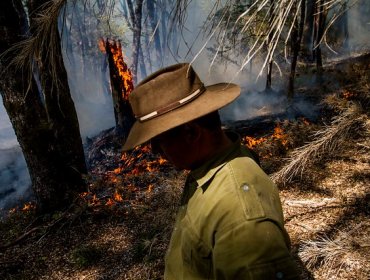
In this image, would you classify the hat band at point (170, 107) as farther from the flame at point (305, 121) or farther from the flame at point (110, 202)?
the flame at point (305, 121)

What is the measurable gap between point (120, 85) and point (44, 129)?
4720mm

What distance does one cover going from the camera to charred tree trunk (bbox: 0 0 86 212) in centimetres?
546

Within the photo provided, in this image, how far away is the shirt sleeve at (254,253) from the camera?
3.94 ft

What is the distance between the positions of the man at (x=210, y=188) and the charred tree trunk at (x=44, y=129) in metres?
4.44

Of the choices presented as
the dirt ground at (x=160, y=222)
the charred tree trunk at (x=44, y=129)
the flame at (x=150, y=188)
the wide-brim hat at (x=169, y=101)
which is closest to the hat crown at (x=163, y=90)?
the wide-brim hat at (x=169, y=101)

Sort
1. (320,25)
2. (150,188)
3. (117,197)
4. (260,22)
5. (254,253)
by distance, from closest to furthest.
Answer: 1. (254,253)
2. (260,22)
3. (117,197)
4. (150,188)
5. (320,25)

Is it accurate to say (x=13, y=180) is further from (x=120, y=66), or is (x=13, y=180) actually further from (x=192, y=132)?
(x=192, y=132)

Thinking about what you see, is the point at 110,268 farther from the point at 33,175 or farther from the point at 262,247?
the point at 262,247

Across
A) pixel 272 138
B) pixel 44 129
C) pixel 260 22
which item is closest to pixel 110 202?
pixel 44 129

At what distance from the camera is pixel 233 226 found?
127 centimetres

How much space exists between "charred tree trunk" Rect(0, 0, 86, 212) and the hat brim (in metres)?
4.41

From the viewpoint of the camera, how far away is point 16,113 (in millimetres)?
5660

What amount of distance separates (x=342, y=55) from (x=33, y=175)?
66.9 feet

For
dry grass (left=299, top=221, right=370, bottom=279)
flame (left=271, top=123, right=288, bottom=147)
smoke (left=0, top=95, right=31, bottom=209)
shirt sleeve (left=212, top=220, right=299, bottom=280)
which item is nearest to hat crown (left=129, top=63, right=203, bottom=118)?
shirt sleeve (left=212, top=220, right=299, bottom=280)
